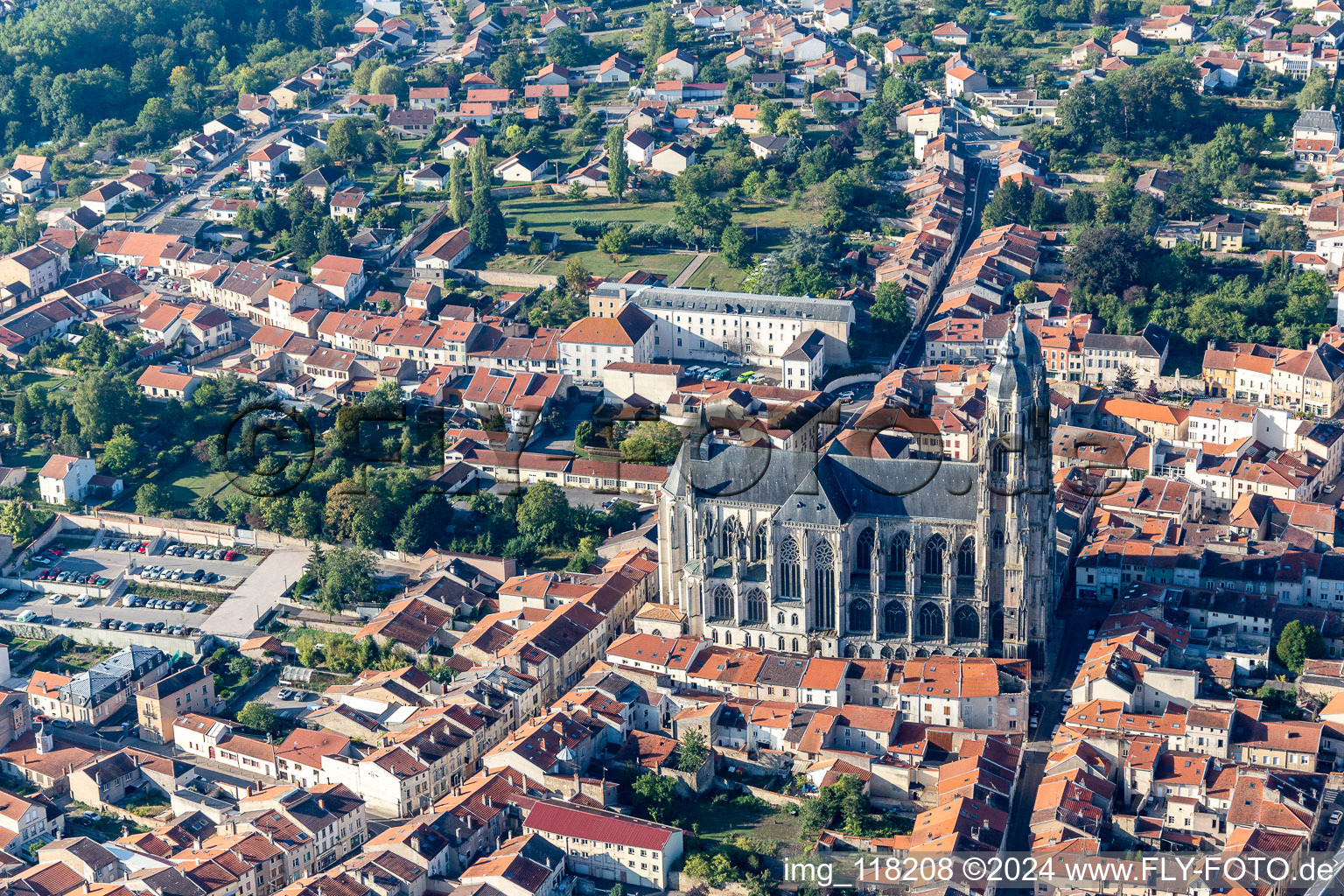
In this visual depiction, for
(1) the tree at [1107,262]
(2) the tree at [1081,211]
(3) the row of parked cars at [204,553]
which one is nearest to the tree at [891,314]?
(1) the tree at [1107,262]

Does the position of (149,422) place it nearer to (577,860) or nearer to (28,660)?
(28,660)

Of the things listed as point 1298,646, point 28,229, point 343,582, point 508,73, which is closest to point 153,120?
point 28,229

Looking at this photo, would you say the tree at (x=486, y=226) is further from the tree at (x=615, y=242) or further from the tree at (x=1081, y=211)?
the tree at (x=1081, y=211)

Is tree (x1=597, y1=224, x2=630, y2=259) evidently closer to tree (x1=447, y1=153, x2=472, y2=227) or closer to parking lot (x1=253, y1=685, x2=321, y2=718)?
tree (x1=447, y1=153, x2=472, y2=227)

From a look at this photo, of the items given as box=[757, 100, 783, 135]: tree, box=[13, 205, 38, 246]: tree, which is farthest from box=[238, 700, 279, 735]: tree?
box=[757, 100, 783, 135]: tree

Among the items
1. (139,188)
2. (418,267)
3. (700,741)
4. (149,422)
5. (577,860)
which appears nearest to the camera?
(577,860)

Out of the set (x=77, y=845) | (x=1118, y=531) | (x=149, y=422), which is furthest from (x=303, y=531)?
(x=1118, y=531)
